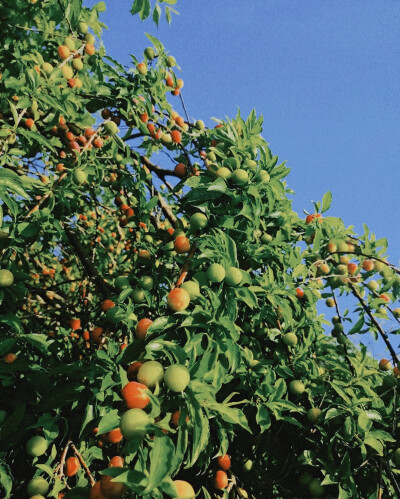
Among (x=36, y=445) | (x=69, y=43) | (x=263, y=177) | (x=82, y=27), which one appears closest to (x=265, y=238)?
(x=263, y=177)

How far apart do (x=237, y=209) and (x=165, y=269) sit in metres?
0.62

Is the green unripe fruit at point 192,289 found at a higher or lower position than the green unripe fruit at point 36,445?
higher

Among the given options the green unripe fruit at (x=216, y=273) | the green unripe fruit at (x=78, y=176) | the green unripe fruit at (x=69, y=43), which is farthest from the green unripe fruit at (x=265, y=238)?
the green unripe fruit at (x=69, y=43)

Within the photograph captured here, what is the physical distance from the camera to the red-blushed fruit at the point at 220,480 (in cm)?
194

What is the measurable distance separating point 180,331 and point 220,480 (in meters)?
1.01

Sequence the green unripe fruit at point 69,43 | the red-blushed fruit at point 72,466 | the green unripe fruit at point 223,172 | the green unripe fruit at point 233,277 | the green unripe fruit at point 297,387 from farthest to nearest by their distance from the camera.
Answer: the green unripe fruit at point 69,43
the green unripe fruit at point 297,387
the green unripe fruit at point 223,172
the red-blushed fruit at point 72,466
the green unripe fruit at point 233,277

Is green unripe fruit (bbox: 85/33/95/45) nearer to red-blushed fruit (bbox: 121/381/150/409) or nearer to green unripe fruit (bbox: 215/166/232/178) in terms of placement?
green unripe fruit (bbox: 215/166/232/178)

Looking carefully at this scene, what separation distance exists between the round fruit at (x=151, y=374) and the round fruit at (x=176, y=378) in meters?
0.04

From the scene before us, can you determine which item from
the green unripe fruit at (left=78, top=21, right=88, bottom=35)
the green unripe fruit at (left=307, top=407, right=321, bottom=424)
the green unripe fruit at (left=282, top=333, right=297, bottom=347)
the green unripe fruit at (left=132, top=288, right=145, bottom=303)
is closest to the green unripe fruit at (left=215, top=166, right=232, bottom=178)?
the green unripe fruit at (left=132, top=288, right=145, bottom=303)

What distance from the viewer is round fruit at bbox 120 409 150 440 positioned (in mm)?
1023

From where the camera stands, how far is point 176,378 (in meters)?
1.11

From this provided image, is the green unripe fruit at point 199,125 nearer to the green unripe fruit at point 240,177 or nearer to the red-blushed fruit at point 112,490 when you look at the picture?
the green unripe fruit at point 240,177

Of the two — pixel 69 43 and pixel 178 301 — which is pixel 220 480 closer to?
pixel 178 301

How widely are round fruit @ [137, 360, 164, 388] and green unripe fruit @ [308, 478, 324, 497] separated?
1.39 m
